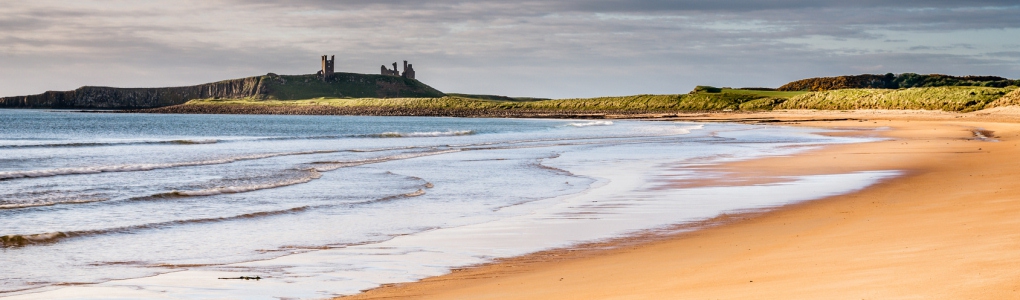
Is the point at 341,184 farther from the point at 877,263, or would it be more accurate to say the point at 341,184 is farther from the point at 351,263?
the point at 877,263

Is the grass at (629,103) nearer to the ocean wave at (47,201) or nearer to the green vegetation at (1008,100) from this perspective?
the green vegetation at (1008,100)

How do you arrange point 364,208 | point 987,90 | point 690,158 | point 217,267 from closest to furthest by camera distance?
point 217,267, point 364,208, point 690,158, point 987,90

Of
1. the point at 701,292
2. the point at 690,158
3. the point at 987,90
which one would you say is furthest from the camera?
the point at 987,90

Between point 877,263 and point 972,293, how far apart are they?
1686 millimetres

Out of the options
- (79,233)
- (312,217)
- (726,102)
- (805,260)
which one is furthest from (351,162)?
(726,102)

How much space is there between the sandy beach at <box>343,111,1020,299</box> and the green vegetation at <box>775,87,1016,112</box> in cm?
7589

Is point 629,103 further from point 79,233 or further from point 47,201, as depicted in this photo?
point 79,233

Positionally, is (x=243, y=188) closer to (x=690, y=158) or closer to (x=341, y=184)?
(x=341, y=184)

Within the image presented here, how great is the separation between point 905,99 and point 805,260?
95.9 metres

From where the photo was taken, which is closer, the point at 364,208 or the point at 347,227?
the point at 347,227

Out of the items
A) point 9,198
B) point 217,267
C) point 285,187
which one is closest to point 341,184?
point 285,187

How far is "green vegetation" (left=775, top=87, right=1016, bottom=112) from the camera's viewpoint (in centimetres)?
8321

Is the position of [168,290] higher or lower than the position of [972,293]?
lower

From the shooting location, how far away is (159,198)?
15.7m
